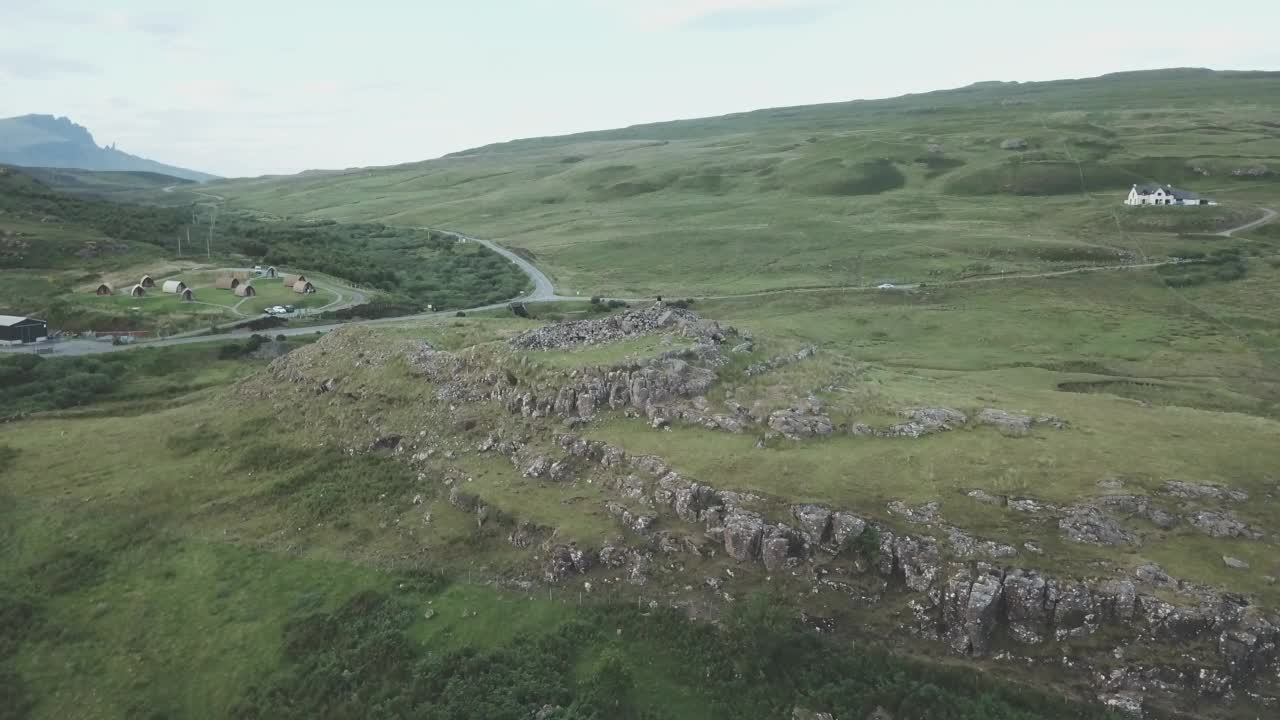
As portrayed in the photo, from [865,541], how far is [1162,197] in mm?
148208

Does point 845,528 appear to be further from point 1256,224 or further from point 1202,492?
point 1256,224

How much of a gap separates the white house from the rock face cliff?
131 metres

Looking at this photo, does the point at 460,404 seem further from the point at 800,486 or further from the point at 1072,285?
the point at 1072,285

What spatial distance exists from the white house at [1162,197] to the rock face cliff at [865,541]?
131005mm

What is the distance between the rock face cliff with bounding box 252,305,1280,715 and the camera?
2319 centimetres

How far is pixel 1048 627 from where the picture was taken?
24609mm

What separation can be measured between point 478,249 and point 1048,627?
148 m

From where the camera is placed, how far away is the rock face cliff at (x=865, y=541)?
913 inches

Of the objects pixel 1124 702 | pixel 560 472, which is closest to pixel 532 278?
pixel 560 472

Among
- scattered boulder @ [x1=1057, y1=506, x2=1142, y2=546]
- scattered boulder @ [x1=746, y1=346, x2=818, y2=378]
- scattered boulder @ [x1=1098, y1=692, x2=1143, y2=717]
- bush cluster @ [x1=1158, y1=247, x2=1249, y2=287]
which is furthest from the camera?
bush cluster @ [x1=1158, y1=247, x2=1249, y2=287]

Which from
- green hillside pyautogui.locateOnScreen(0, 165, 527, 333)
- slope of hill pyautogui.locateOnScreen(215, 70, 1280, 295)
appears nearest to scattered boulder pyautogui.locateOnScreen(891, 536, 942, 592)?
slope of hill pyautogui.locateOnScreen(215, 70, 1280, 295)

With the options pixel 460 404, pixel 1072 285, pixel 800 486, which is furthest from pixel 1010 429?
pixel 1072 285

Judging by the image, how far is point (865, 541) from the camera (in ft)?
91.3

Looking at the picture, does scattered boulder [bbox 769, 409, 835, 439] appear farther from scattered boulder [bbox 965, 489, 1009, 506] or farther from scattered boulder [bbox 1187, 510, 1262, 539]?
scattered boulder [bbox 1187, 510, 1262, 539]
